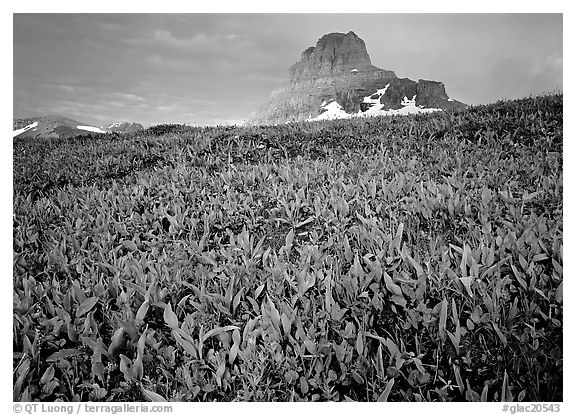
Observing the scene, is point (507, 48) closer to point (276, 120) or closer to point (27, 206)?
point (27, 206)

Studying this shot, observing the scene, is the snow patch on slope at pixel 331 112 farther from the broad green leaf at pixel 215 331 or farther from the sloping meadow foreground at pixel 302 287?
the broad green leaf at pixel 215 331

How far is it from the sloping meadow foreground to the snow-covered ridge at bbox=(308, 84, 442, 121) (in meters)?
4.32

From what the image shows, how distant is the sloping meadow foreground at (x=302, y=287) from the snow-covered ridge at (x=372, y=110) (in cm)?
432

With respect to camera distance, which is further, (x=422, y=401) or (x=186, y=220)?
(x=186, y=220)

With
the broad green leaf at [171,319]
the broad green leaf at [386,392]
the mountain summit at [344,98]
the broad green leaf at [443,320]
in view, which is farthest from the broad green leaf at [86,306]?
the mountain summit at [344,98]

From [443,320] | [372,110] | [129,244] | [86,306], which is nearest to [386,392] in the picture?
[443,320]

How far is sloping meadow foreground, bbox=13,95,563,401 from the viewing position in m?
1.85

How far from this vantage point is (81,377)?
1.92 metres

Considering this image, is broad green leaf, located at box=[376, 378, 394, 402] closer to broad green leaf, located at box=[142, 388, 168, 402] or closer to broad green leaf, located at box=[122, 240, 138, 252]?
broad green leaf, located at box=[142, 388, 168, 402]

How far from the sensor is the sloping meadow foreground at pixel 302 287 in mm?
1850
